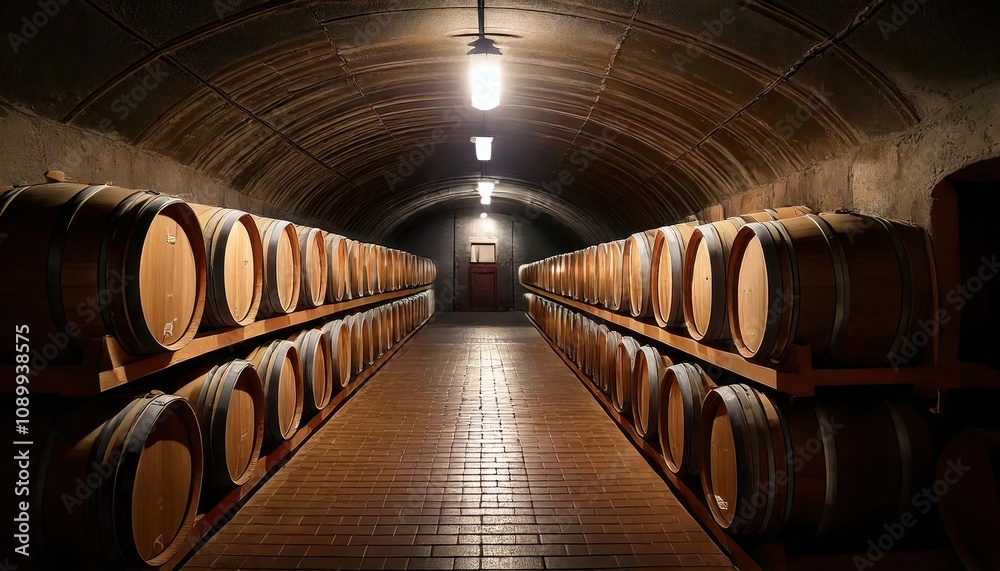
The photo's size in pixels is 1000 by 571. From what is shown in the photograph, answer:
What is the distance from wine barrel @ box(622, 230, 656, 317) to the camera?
168 inches

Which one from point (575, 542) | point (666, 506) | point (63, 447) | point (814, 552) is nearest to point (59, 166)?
point (63, 447)

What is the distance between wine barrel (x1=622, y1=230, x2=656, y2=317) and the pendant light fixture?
1.64m

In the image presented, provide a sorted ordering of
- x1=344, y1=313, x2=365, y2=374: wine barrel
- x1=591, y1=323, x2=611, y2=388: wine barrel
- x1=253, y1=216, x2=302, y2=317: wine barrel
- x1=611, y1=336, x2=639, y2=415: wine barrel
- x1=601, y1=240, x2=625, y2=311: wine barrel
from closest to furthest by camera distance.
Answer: x1=253, y1=216, x2=302, y2=317: wine barrel → x1=611, y1=336, x2=639, y2=415: wine barrel → x1=601, y1=240, x2=625, y2=311: wine barrel → x1=591, y1=323, x2=611, y2=388: wine barrel → x1=344, y1=313, x2=365, y2=374: wine barrel

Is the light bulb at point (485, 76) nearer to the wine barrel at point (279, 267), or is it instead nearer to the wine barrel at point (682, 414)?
the wine barrel at point (279, 267)

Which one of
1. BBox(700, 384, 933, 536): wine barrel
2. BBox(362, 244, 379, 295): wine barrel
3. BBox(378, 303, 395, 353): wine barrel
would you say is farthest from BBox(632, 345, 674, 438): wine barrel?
BBox(378, 303, 395, 353): wine barrel

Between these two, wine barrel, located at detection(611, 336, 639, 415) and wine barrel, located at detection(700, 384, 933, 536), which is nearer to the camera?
wine barrel, located at detection(700, 384, 933, 536)

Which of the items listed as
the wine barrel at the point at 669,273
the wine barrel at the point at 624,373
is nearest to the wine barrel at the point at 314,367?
the wine barrel at the point at 624,373

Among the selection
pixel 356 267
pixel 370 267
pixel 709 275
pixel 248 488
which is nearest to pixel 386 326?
Answer: pixel 370 267

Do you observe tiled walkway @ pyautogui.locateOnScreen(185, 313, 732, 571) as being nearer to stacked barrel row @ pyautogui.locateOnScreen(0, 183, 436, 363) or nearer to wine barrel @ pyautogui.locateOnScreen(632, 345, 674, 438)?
wine barrel @ pyautogui.locateOnScreen(632, 345, 674, 438)

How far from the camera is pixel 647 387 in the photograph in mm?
4207

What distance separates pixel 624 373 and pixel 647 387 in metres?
0.72
